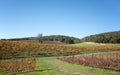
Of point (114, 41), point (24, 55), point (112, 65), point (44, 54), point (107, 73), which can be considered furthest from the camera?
point (114, 41)

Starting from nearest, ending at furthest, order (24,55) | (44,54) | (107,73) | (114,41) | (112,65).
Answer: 1. (107,73)
2. (112,65)
3. (24,55)
4. (44,54)
5. (114,41)

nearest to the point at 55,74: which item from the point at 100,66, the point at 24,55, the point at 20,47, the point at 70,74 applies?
the point at 70,74

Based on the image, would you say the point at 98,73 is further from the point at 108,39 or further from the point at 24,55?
the point at 108,39

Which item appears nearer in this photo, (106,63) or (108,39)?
(106,63)

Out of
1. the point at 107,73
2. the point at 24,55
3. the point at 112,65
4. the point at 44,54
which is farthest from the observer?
the point at 44,54

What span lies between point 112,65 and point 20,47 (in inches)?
1344

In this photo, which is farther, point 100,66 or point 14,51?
point 14,51

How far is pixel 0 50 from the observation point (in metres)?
49.1

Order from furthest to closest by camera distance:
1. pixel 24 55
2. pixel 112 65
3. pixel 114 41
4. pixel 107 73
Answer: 1. pixel 114 41
2. pixel 24 55
3. pixel 112 65
4. pixel 107 73

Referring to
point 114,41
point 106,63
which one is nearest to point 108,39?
point 114,41

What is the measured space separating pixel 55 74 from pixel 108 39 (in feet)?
305

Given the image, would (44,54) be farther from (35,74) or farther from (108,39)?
(108,39)

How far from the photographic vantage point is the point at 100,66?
25.7 metres

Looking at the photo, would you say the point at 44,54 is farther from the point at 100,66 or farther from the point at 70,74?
the point at 70,74
